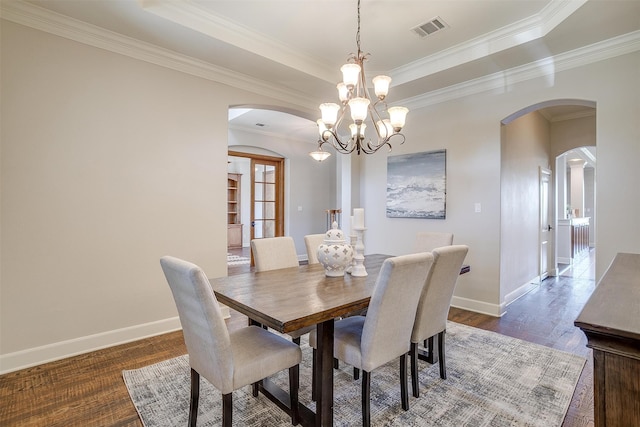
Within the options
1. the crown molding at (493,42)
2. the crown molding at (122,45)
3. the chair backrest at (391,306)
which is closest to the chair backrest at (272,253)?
the chair backrest at (391,306)

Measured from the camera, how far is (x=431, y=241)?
3014 mm

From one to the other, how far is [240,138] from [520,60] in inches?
188

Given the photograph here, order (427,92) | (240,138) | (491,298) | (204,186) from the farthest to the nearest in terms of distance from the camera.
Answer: (240,138), (427,92), (491,298), (204,186)

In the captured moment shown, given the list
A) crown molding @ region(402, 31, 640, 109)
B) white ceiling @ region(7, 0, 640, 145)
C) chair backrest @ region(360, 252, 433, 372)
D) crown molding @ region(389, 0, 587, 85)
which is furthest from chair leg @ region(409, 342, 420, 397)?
crown molding @ region(402, 31, 640, 109)

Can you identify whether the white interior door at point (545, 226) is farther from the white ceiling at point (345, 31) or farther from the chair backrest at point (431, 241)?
the chair backrest at point (431, 241)

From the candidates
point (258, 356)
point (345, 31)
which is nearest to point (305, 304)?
point (258, 356)

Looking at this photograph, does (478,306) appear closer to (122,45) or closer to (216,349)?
(216,349)

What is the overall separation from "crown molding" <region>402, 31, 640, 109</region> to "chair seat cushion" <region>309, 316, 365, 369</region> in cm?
318

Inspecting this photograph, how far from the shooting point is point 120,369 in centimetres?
238

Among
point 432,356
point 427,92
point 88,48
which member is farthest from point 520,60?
point 88,48

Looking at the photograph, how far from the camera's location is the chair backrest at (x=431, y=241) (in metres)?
2.90

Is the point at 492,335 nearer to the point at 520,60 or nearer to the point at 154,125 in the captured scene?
the point at 520,60

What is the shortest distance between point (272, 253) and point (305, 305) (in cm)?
117

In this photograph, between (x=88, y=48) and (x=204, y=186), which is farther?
(x=204, y=186)
